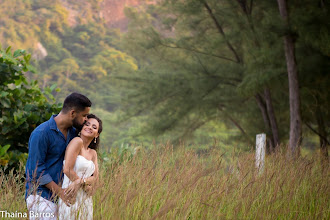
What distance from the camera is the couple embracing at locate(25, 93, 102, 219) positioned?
2902mm

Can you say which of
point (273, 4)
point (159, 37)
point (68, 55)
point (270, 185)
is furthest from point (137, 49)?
point (68, 55)

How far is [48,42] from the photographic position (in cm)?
3372

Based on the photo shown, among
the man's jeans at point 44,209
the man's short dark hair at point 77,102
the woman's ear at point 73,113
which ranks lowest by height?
the man's jeans at point 44,209

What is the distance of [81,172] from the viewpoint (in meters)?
3.13

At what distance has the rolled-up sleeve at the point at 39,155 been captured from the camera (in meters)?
2.94

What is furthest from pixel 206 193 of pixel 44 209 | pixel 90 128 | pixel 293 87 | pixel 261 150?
pixel 293 87

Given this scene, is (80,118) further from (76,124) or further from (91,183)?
(91,183)

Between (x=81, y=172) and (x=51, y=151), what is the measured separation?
0.26 m

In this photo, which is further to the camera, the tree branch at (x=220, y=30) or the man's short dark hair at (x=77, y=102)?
the tree branch at (x=220, y=30)

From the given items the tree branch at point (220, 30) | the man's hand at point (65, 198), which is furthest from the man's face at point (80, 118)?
the tree branch at point (220, 30)

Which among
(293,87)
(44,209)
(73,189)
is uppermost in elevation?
(293,87)

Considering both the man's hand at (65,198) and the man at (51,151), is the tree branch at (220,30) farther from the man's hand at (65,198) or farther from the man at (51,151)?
the man's hand at (65,198)

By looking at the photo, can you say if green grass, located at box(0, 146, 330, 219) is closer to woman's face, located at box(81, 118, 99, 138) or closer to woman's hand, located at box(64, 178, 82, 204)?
woman's hand, located at box(64, 178, 82, 204)

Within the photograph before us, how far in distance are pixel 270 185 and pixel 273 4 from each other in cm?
837
